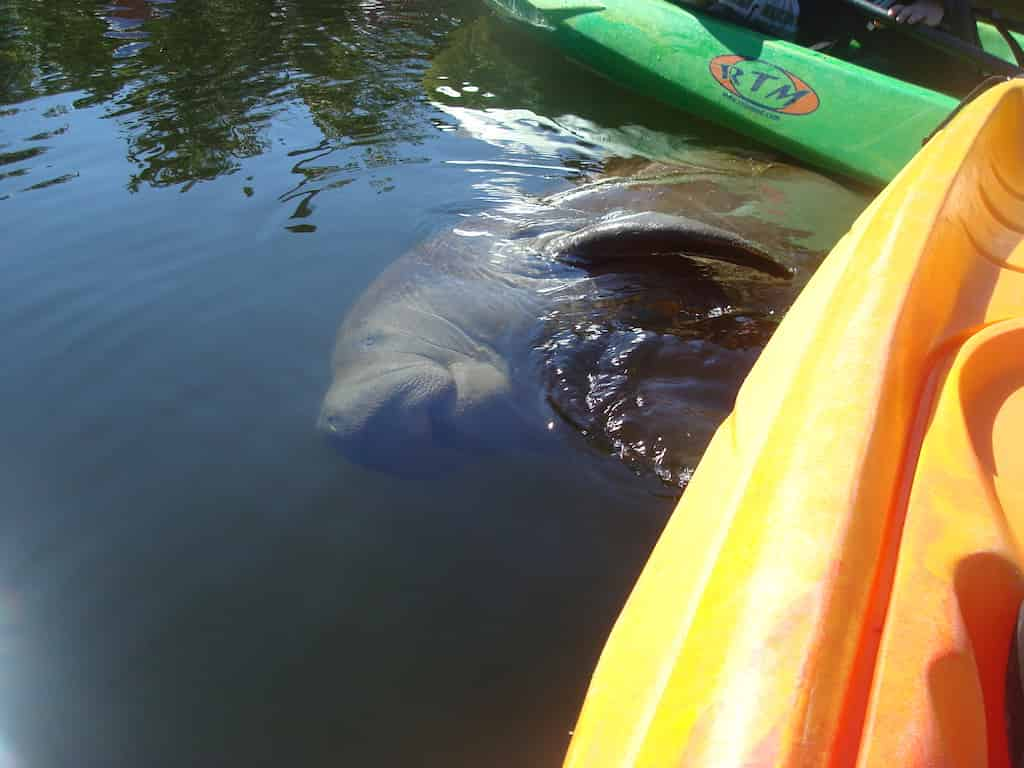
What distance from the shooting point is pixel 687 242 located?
364 centimetres

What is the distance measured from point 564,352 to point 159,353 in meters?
1.85

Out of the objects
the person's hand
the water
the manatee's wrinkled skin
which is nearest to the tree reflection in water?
the water

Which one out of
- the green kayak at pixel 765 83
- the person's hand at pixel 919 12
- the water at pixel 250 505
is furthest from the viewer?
the person's hand at pixel 919 12

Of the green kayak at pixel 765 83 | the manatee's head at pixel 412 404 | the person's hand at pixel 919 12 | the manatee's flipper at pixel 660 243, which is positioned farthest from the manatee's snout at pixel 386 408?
the person's hand at pixel 919 12

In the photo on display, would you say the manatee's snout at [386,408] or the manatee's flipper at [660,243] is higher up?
the manatee's flipper at [660,243]

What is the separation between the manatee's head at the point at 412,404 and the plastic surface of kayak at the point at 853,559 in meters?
1.30

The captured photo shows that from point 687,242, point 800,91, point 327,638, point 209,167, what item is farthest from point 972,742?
point 209,167

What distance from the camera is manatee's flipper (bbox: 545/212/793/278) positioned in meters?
3.61

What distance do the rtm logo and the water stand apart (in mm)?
507

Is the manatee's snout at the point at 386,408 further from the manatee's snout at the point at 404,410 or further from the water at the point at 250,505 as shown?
the water at the point at 250,505

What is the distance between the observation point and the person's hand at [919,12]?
5172 millimetres

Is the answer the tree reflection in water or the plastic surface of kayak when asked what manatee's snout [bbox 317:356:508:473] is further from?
the tree reflection in water

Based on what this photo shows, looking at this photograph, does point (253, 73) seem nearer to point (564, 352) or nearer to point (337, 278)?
point (337, 278)

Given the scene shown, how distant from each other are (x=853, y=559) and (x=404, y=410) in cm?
203
